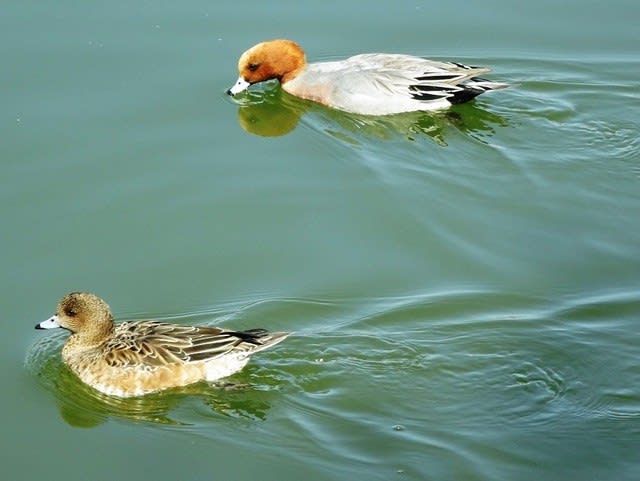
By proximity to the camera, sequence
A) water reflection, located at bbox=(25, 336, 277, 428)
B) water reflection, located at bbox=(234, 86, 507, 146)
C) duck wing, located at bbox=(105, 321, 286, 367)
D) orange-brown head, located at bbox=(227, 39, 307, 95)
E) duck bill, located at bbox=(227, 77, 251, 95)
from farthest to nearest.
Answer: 1. orange-brown head, located at bbox=(227, 39, 307, 95)
2. duck bill, located at bbox=(227, 77, 251, 95)
3. water reflection, located at bbox=(234, 86, 507, 146)
4. duck wing, located at bbox=(105, 321, 286, 367)
5. water reflection, located at bbox=(25, 336, 277, 428)

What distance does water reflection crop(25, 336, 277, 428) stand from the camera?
7.46 metres

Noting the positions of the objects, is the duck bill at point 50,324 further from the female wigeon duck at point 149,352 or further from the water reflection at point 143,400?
the water reflection at point 143,400

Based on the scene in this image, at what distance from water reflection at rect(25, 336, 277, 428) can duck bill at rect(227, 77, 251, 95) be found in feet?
13.6

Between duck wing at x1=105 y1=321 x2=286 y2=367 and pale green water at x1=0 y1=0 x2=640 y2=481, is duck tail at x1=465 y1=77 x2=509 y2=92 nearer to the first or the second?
pale green water at x1=0 y1=0 x2=640 y2=481

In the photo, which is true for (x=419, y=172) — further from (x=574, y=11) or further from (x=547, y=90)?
(x=574, y=11)

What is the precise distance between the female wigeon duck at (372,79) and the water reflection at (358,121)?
3.7 inches

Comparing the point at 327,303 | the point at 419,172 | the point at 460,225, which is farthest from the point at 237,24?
the point at 327,303

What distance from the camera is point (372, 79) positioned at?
11.5 m

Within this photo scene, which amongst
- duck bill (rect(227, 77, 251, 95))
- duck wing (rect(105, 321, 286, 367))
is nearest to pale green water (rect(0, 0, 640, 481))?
duck bill (rect(227, 77, 251, 95))

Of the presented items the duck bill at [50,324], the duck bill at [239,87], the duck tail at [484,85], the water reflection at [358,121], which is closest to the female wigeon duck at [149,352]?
the duck bill at [50,324]

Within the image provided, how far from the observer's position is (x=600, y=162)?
10.2 meters

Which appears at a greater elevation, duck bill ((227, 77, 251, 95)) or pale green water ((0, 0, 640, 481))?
duck bill ((227, 77, 251, 95))

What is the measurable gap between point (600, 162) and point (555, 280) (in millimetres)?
1922

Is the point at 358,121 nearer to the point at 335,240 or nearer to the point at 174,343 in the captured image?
the point at 335,240
